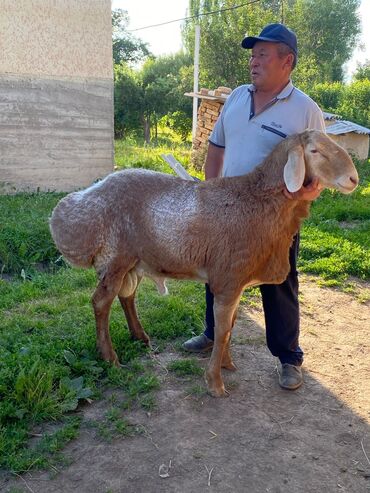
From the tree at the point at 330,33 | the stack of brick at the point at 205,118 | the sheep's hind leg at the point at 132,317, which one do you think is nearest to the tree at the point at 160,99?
the stack of brick at the point at 205,118

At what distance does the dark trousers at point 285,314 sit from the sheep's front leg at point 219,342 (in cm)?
36

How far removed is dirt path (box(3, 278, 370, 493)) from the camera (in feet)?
9.68

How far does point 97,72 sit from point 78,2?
1205mm

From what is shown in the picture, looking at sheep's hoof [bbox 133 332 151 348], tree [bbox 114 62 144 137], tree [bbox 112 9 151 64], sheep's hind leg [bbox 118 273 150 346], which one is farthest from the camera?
tree [bbox 112 9 151 64]

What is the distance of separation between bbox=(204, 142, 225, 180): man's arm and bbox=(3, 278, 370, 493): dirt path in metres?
1.55

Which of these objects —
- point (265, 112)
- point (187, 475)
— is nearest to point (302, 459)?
point (187, 475)

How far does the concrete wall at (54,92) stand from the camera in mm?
8945

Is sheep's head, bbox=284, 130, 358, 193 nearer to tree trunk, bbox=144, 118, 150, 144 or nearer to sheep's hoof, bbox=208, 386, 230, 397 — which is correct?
sheep's hoof, bbox=208, 386, 230, 397

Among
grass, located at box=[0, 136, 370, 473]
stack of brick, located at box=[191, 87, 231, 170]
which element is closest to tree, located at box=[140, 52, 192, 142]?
stack of brick, located at box=[191, 87, 231, 170]

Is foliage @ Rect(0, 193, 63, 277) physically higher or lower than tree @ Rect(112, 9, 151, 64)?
lower

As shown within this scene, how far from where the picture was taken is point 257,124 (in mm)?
3652

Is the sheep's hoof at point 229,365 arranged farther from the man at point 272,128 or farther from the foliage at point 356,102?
the foliage at point 356,102

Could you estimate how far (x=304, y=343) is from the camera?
4840mm

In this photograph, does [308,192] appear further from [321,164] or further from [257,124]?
[257,124]
